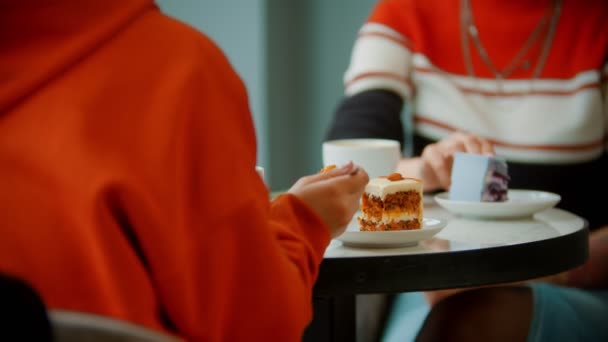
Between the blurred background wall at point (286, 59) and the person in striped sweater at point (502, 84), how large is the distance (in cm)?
112

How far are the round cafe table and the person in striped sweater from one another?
615mm

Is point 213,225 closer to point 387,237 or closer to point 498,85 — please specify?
point 387,237

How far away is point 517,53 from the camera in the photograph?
78.0 inches

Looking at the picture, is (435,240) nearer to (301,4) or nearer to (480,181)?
(480,181)

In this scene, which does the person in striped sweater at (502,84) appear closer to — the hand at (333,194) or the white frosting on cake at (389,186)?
the white frosting on cake at (389,186)

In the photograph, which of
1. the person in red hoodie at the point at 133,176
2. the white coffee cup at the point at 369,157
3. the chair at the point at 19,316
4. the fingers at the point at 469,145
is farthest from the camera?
the fingers at the point at 469,145

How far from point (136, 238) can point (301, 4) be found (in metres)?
2.59

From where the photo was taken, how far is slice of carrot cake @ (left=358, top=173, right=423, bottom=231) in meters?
1.22

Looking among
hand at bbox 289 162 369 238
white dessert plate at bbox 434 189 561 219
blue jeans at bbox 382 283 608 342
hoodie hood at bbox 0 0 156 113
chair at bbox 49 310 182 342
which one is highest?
hoodie hood at bbox 0 0 156 113

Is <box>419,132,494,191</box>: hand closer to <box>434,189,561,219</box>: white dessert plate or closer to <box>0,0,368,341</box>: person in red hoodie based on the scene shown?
<box>434,189,561,219</box>: white dessert plate

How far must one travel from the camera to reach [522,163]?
6.31ft

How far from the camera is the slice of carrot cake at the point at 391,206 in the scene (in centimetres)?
122

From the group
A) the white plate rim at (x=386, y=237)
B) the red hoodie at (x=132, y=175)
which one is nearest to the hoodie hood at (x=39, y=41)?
the red hoodie at (x=132, y=175)

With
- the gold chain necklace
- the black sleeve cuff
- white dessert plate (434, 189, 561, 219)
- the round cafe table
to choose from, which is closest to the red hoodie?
the round cafe table
